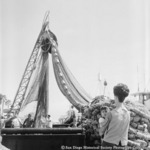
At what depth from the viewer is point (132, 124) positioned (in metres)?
5.66

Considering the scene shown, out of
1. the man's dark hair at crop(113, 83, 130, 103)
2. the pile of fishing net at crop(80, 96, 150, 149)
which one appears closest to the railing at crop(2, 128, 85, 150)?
the pile of fishing net at crop(80, 96, 150, 149)

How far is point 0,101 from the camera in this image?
5.04 m

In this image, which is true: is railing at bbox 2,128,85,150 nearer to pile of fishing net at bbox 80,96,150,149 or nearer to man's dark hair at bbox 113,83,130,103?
pile of fishing net at bbox 80,96,150,149

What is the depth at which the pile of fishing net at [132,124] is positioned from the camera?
5.23 metres

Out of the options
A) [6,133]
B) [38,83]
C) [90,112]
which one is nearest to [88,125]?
[90,112]

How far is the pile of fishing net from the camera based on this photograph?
17.1ft

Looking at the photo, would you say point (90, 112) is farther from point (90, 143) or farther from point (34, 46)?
point (34, 46)

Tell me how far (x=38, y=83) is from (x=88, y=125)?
8187 millimetres

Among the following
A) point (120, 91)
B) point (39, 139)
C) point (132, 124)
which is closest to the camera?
point (120, 91)

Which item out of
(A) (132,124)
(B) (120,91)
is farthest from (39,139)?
(B) (120,91)

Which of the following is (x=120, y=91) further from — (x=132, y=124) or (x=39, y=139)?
(x=132, y=124)

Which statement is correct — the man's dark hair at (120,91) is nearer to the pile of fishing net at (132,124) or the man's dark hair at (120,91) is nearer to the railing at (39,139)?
the railing at (39,139)

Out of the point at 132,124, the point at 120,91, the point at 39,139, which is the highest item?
the point at 120,91

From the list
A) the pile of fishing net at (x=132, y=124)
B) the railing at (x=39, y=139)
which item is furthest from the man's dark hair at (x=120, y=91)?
the pile of fishing net at (x=132, y=124)
